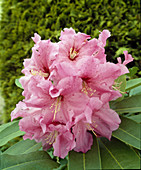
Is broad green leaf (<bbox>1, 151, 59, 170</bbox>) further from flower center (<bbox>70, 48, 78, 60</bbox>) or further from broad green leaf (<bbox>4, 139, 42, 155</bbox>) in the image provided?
flower center (<bbox>70, 48, 78, 60</bbox>)

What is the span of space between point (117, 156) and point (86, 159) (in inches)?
4.4

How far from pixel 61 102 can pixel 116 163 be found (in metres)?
0.28

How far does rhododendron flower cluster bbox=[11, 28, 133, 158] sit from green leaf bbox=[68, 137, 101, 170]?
2 centimetres

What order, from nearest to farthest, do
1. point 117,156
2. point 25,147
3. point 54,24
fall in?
1. point 117,156
2. point 25,147
3. point 54,24

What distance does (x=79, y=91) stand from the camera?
657 mm

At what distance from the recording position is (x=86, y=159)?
0.67 m

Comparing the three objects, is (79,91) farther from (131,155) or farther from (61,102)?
(131,155)

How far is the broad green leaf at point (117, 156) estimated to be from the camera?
1.97 ft

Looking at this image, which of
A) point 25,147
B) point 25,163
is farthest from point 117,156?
point 25,147

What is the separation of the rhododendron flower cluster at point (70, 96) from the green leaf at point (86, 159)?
2cm

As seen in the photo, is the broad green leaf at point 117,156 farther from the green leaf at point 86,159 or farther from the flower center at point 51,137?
the flower center at point 51,137

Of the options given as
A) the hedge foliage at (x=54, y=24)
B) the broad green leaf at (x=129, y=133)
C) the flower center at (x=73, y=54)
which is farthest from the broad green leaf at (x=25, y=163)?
the hedge foliage at (x=54, y=24)

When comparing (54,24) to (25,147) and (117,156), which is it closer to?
(25,147)

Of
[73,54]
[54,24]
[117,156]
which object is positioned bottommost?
[117,156]
